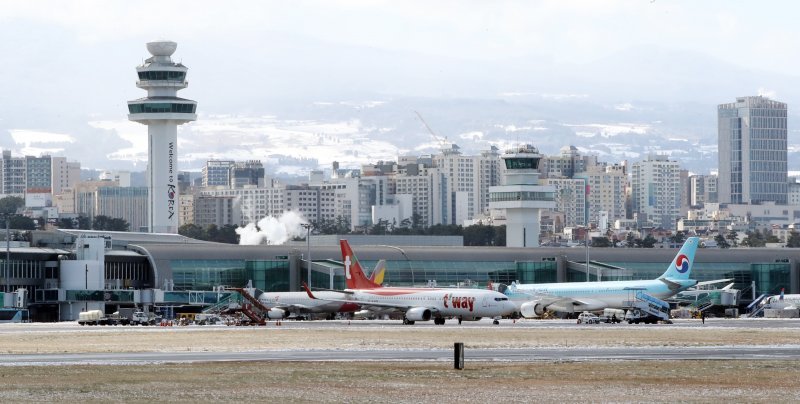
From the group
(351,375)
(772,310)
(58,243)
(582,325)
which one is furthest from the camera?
(58,243)

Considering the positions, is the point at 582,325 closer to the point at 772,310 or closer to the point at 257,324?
the point at 257,324

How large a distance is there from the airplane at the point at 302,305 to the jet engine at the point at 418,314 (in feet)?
38.6

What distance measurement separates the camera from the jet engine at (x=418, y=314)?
12531 centimetres

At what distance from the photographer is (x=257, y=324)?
415ft

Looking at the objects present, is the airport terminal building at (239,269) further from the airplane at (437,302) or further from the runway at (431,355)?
the runway at (431,355)

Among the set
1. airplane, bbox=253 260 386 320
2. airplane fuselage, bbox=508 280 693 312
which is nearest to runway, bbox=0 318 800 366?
airplane, bbox=253 260 386 320

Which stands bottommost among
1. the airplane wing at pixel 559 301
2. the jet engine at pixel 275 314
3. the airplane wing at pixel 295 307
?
the jet engine at pixel 275 314

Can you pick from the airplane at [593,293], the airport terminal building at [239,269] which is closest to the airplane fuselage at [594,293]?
the airplane at [593,293]

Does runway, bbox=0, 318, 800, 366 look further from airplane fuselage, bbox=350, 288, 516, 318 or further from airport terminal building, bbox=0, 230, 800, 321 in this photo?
airport terminal building, bbox=0, 230, 800, 321

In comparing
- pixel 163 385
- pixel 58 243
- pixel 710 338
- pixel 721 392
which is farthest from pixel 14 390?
pixel 58 243

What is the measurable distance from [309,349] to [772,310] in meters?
85.0

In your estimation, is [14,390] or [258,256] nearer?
[14,390]

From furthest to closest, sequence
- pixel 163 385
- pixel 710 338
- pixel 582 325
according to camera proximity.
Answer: pixel 582 325 → pixel 710 338 → pixel 163 385

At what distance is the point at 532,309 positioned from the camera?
14212 cm
